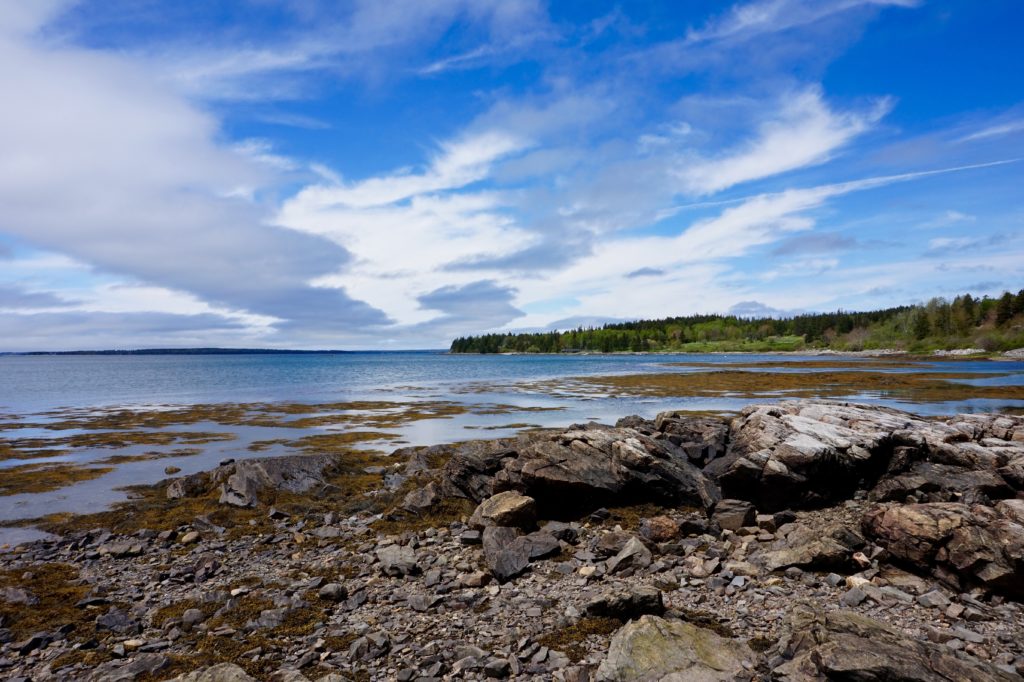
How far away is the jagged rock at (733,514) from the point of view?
15109 millimetres

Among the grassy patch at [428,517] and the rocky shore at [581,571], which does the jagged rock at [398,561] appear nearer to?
the rocky shore at [581,571]

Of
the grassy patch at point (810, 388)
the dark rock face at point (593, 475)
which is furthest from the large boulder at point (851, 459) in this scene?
the grassy patch at point (810, 388)

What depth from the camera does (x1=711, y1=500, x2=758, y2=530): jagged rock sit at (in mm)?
15109

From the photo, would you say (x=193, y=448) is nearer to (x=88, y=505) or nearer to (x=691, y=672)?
(x=88, y=505)

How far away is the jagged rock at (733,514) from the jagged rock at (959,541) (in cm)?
300

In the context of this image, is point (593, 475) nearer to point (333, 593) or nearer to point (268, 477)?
point (333, 593)

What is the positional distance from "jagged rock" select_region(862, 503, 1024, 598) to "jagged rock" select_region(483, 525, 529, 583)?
8.33 meters

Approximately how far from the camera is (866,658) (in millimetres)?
7426

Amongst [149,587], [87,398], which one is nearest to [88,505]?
[149,587]

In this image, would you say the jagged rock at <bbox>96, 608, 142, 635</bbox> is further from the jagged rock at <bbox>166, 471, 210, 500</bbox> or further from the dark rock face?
the jagged rock at <bbox>166, 471, 210, 500</bbox>

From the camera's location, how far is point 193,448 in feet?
109

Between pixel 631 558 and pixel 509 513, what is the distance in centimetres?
401

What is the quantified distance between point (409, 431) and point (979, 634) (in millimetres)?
33529

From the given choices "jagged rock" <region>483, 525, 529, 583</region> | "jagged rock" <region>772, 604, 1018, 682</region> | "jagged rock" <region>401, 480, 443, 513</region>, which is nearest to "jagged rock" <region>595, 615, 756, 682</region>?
"jagged rock" <region>772, 604, 1018, 682</region>
